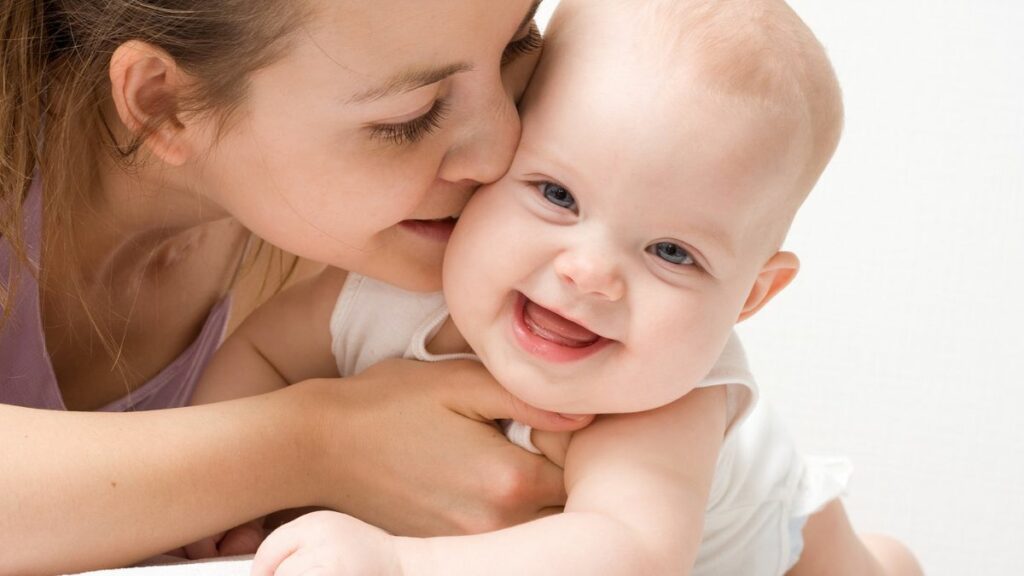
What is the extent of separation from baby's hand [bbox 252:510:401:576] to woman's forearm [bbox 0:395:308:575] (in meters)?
0.17

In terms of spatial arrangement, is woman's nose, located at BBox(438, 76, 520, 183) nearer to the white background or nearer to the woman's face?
the woman's face

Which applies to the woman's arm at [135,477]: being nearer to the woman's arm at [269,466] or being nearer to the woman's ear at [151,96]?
the woman's arm at [269,466]

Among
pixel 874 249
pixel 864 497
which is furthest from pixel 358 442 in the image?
pixel 874 249

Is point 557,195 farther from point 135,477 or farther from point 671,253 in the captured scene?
point 135,477

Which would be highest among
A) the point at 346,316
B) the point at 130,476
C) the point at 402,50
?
the point at 402,50

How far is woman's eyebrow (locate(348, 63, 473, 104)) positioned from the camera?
4.17 ft

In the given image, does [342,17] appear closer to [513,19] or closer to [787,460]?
[513,19]

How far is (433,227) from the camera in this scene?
1.43 meters

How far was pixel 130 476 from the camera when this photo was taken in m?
1.31

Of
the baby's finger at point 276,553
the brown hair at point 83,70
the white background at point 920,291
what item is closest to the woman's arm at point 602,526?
the baby's finger at point 276,553

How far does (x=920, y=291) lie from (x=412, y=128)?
135cm

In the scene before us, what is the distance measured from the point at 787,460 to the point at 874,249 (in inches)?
35.0

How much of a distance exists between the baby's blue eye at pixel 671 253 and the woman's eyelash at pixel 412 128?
241mm

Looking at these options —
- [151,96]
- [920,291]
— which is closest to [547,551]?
[151,96]
